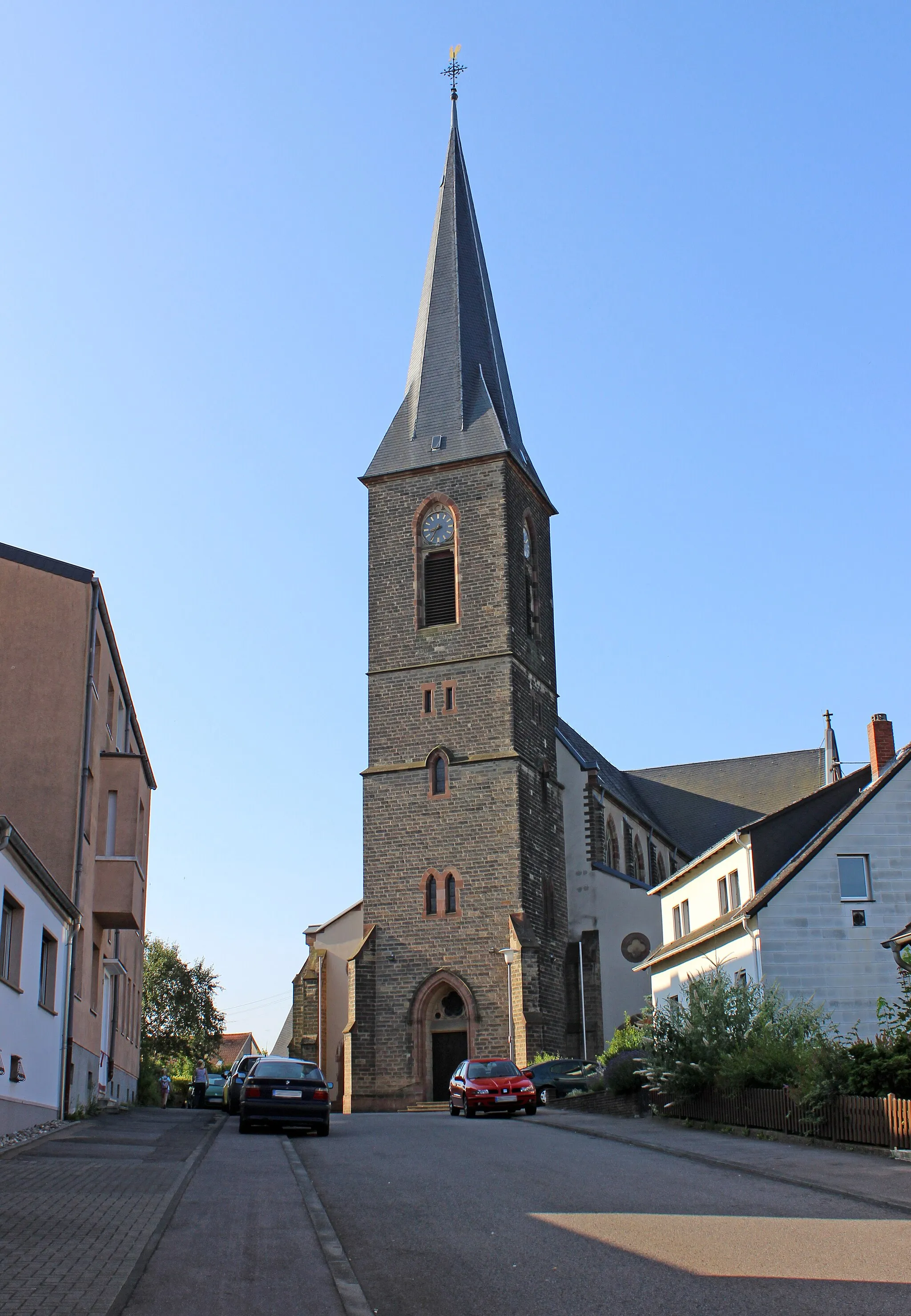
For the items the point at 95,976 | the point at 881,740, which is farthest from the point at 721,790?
the point at 95,976

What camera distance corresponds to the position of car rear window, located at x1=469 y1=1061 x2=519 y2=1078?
28.5 metres

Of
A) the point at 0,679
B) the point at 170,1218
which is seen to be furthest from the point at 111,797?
the point at 170,1218

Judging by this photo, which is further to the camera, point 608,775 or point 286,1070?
point 608,775

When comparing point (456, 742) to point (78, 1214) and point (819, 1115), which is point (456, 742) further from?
point (78, 1214)

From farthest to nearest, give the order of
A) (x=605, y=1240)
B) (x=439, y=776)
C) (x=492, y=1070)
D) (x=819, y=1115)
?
1. (x=439, y=776)
2. (x=492, y=1070)
3. (x=819, y=1115)
4. (x=605, y=1240)

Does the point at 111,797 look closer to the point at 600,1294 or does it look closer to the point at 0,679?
the point at 0,679

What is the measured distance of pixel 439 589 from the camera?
4478cm

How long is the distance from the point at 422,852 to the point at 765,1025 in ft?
67.6

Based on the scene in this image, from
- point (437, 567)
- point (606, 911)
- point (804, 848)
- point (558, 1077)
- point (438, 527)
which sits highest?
point (438, 527)

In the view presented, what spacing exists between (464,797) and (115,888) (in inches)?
643

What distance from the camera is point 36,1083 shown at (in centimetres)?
2092

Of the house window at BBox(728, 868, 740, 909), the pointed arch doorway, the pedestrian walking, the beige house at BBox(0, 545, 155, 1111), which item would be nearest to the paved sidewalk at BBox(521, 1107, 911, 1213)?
the house window at BBox(728, 868, 740, 909)

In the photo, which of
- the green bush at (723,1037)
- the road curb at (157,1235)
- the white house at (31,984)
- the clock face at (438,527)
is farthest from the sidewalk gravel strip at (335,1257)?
the clock face at (438,527)

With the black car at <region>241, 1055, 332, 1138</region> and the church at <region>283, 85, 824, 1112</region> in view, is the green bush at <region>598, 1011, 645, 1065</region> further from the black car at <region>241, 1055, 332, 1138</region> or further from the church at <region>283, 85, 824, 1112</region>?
the black car at <region>241, 1055, 332, 1138</region>
